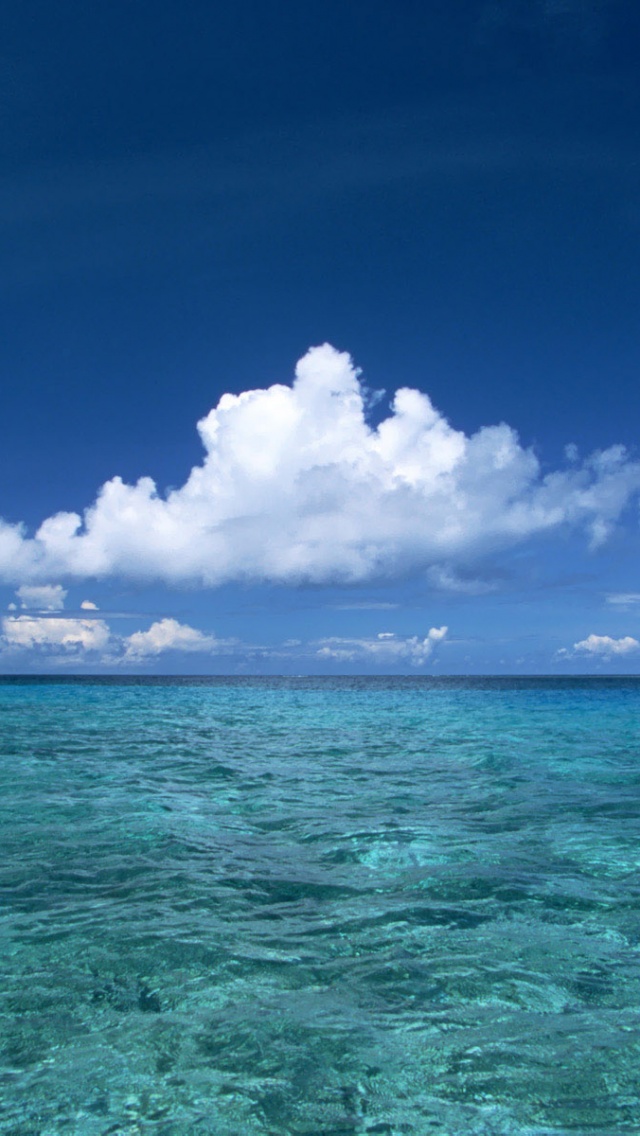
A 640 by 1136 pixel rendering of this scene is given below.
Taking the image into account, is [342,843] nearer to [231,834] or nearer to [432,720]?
[231,834]

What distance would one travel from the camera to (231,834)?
9695 millimetres

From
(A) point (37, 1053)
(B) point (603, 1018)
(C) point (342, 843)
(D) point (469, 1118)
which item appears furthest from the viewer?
(C) point (342, 843)

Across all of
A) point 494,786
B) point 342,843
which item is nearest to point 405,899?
point 342,843

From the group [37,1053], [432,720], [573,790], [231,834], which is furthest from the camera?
[432,720]

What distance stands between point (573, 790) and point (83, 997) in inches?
442

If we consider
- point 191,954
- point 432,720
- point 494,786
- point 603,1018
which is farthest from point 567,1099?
point 432,720

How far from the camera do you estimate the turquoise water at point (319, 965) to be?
3584 mm

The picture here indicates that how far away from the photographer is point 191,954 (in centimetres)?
542

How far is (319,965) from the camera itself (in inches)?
206

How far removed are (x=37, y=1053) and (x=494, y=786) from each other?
11.2m

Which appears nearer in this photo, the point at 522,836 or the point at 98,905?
the point at 98,905

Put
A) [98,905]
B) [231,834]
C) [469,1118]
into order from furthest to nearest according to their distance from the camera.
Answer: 1. [231,834]
2. [98,905]
3. [469,1118]

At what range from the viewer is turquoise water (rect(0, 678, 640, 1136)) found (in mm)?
3584

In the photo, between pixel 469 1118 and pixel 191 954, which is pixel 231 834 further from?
pixel 469 1118
